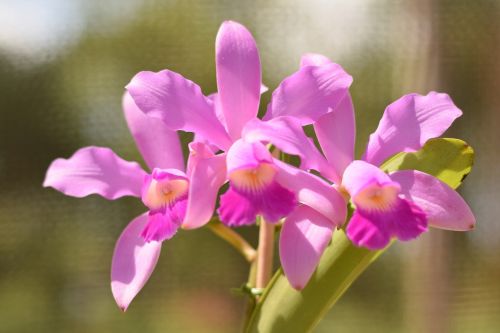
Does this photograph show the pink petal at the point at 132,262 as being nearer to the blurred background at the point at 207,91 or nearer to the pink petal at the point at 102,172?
the pink petal at the point at 102,172

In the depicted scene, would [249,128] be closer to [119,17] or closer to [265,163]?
[265,163]

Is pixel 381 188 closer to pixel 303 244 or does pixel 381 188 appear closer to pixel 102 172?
pixel 303 244

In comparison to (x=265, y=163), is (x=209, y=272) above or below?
below

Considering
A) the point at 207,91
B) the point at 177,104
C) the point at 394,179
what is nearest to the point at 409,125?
the point at 394,179

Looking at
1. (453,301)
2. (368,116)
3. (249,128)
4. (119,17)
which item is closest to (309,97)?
(249,128)

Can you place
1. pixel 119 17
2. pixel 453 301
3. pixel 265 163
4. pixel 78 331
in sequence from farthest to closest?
1. pixel 119 17
2. pixel 78 331
3. pixel 453 301
4. pixel 265 163

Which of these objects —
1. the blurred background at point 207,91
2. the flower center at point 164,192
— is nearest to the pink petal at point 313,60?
the flower center at point 164,192
